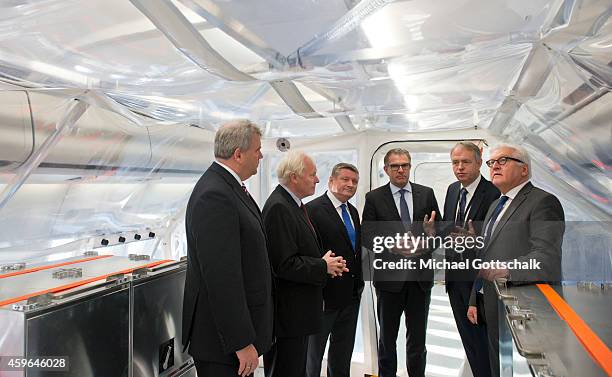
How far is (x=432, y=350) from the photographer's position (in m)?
3.96

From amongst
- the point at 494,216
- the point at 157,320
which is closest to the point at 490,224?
the point at 494,216

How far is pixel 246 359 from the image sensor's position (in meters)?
1.70

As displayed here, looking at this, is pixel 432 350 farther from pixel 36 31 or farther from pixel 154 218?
pixel 36 31

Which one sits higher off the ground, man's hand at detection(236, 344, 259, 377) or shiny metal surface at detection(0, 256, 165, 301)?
shiny metal surface at detection(0, 256, 165, 301)

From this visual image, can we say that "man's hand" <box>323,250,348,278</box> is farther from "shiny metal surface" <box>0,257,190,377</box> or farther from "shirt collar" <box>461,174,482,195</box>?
"shirt collar" <box>461,174,482,195</box>

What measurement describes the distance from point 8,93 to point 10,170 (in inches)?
14.3

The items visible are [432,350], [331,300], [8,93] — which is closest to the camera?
[8,93]

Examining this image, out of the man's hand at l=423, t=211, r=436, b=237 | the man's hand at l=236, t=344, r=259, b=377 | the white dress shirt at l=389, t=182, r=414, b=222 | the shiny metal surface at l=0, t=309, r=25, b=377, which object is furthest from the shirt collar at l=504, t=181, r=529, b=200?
the shiny metal surface at l=0, t=309, r=25, b=377

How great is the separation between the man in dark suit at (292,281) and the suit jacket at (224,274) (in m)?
0.29

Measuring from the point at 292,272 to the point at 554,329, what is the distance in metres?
1.15

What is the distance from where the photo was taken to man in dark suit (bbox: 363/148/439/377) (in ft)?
9.57

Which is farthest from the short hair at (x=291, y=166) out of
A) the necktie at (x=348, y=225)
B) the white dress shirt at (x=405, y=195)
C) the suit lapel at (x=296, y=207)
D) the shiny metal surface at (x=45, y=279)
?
the white dress shirt at (x=405, y=195)

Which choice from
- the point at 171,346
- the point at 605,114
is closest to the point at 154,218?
the point at 171,346

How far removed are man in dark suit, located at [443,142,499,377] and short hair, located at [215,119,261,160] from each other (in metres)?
1.53
